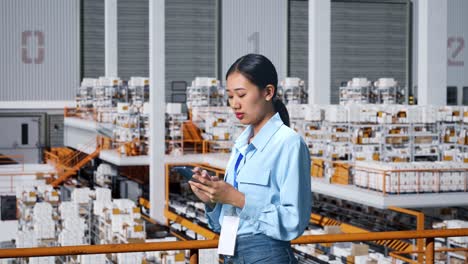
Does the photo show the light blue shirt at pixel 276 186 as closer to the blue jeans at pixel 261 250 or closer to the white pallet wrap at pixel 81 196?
the blue jeans at pixel 261 250

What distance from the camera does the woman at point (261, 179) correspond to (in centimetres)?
266

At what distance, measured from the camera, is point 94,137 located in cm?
3281

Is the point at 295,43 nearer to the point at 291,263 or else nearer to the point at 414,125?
the point at 414,125

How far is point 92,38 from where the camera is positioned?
3797 centimetres

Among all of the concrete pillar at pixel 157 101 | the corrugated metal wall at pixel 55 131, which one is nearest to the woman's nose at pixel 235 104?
the concrete pillar at pixel 157 101

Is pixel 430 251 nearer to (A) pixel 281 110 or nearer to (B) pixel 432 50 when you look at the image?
(A) pixel 281 110

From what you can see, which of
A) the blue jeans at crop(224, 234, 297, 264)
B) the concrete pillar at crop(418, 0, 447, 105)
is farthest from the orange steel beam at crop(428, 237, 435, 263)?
the concrete pillar at crop(418, 0, 447, 105)

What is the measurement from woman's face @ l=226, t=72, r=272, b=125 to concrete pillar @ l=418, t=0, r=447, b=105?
1662 centimetres

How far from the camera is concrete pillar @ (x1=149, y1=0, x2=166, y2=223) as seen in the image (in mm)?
23266

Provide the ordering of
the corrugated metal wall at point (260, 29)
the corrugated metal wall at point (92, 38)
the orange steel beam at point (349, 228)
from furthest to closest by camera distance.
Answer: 1. the corrugated metal wall at point (260, 29)
2. the corrugated metal wall at point (92, 38)
3. the orange steel beam at point (349, 228)

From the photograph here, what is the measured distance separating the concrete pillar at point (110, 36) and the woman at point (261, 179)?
31197 mm

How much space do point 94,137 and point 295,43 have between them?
11.7 meters

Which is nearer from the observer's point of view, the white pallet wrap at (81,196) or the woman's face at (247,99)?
the woman's face at (247,99)

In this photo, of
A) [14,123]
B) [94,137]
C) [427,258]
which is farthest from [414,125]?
[14,123]
